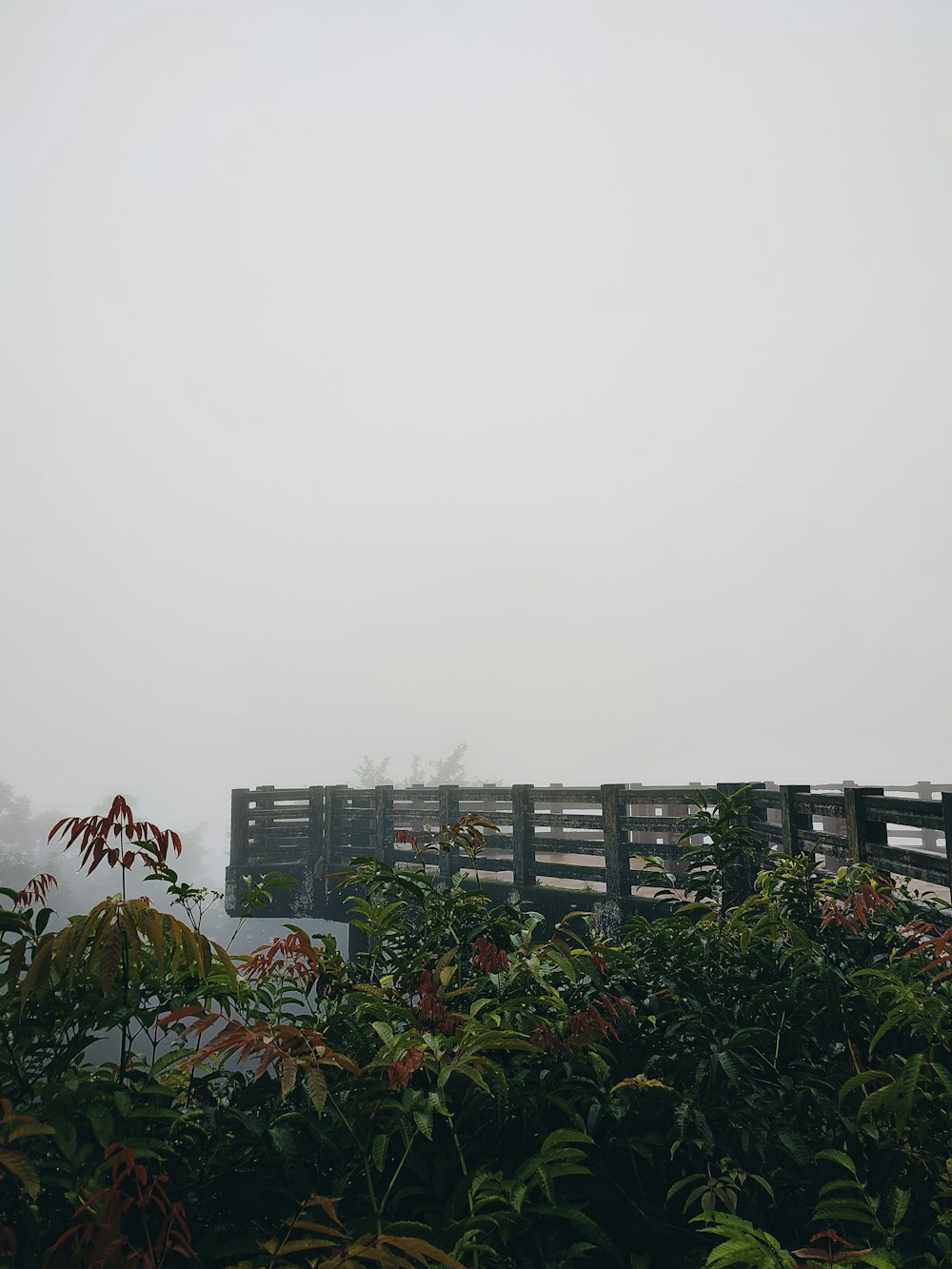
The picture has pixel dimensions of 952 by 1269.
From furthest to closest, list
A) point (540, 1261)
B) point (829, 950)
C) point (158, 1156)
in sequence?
point (829, 950), point (540, 1261), point (158, 1156)

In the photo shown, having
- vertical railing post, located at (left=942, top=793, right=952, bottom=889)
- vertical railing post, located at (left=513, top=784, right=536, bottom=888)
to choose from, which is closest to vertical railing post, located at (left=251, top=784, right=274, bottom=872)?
vertical railing post, located at (left=513, top=784, right=536, bottom=888)

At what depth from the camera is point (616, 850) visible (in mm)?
11312

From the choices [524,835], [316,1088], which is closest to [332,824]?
[524,835]

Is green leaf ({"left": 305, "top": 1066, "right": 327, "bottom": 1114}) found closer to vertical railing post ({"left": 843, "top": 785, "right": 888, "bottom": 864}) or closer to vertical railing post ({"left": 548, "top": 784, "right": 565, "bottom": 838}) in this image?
vertical railing post ({"left": 843, "top": 785, "right": 888, "bottom": 864})

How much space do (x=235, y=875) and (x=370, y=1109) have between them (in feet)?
53.4

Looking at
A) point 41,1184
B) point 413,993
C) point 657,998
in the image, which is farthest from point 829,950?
point 41,1184

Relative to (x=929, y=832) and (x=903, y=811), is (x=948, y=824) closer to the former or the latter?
(x=903, y=811)

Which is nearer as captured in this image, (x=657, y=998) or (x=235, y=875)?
(x=657, y=998)

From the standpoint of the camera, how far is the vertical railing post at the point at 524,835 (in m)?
12.7

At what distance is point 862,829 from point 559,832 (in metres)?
6.57

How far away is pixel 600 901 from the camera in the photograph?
11469 mm

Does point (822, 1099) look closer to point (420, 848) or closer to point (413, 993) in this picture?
point (413, 993)

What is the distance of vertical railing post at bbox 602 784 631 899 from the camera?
1127 centimetres

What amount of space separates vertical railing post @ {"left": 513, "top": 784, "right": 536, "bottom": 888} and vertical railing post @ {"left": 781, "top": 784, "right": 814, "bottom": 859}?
5029 mm
